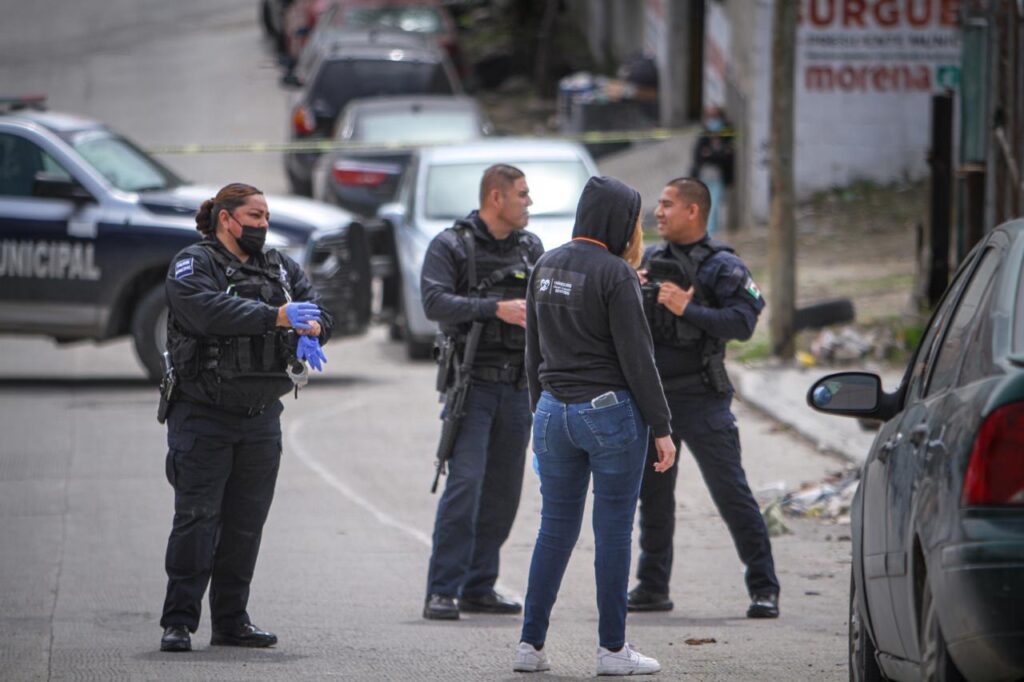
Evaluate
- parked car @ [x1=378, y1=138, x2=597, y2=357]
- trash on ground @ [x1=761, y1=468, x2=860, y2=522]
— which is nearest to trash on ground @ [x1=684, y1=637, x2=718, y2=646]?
trash on ground @ [x1=761, y1=468, x2=860, y2=522]

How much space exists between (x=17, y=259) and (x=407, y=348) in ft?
10.9

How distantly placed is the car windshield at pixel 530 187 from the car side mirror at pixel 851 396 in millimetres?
9214

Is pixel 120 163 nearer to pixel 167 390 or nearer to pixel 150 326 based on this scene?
pixel 150 326

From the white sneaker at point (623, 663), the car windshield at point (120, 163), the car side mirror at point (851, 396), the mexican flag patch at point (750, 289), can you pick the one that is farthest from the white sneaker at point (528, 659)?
the car windshield at point (120, 163)

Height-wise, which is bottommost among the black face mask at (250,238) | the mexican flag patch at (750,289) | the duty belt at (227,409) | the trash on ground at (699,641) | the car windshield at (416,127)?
the trash on ground at (699,641)

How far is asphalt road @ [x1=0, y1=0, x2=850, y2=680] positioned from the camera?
6.50 metres

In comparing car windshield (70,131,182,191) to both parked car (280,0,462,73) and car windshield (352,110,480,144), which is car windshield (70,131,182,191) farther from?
parked car (280,0,462,73)

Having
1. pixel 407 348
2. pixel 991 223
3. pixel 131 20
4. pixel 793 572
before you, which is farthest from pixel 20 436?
pixel 131 20

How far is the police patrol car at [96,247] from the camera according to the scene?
44.0 ft

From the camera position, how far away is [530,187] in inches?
579

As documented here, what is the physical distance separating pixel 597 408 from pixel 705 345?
1.51 m

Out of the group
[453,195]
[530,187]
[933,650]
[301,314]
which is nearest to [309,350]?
[301,314]

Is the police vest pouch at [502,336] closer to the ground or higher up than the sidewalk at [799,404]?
higher up

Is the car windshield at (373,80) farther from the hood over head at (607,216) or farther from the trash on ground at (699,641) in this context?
the hood over head at (607,216)
